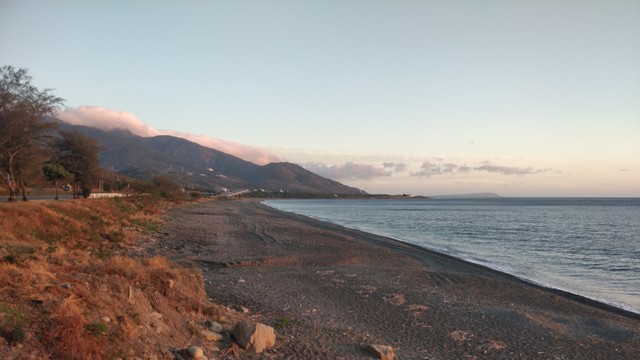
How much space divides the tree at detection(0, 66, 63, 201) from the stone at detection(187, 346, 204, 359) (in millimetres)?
31389

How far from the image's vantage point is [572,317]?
1428 centimetres

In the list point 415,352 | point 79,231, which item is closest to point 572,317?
point 415,352

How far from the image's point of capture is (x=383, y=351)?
9.37 m

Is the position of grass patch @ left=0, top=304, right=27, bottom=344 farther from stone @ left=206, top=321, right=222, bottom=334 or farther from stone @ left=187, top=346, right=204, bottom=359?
stone @ left=206, top=321, right=222, bottom=334

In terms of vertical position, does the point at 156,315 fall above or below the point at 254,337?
above

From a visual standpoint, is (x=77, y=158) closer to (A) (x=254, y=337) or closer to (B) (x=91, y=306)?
(B) (x=91, y=306)

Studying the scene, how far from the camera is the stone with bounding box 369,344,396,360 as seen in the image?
9227mm

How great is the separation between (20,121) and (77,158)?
2008 cm

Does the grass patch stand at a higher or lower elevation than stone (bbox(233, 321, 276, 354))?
higher

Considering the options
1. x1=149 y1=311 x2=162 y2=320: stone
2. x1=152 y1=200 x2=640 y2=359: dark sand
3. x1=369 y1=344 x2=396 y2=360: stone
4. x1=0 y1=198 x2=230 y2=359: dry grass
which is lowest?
x1=152 y1=200 x2=640 y2=359: dark sand

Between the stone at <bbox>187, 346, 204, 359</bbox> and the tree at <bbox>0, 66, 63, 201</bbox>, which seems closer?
the stone at <bbox>187, 346, 204, 359</bbox>

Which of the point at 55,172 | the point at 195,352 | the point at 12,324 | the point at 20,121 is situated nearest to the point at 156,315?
the point at 195,352

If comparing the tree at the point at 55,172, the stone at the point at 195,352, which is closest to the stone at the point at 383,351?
the stone at the point at 195,352

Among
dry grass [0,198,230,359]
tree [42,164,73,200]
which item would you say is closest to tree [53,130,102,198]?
tree [42,164,73,200]
